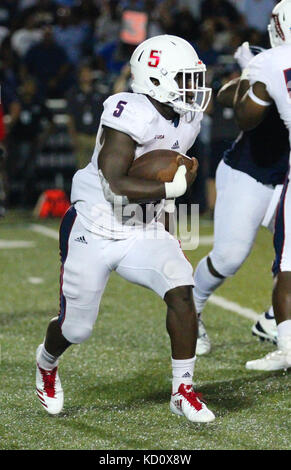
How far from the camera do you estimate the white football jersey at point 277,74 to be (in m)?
4.12

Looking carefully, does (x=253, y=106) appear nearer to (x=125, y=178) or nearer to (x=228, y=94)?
(x=228, y=94)

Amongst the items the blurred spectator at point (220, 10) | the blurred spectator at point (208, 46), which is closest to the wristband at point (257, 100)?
the blurred spectator at point (208, 46)

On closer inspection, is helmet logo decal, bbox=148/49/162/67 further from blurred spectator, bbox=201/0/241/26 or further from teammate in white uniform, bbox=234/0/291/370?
blurred spectator, bbox=201/0/241/26

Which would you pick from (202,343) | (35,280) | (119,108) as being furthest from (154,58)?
(35,280)

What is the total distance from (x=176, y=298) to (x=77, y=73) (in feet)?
22.2

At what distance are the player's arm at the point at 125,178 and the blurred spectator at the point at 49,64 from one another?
6.52 m

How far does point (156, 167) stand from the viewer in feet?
12.2

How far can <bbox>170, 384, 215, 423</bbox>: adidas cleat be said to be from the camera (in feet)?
12.0

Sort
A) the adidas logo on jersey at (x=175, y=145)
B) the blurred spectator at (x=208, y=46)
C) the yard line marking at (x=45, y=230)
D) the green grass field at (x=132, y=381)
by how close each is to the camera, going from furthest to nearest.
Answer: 1. the blurred spectator at (x=208, y=46)
2. the yard line marking at (x=45, y=230)
3. the adidas logo on jersey at (x=175, y=145)
4. the green grass field at (x=132, y=381)

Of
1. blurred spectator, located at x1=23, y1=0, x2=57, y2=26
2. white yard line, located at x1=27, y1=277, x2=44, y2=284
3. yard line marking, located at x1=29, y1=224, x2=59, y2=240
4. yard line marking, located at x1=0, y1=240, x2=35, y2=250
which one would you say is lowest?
yard line marking, located at x1=29, y1=224, x2=59, y2=240

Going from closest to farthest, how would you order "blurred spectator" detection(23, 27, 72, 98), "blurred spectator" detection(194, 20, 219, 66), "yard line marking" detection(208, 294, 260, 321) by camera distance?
Result: "yard line marking" detection(208, 294, 260, 321), "blurred spectator" detection(194, 20, 219, 66), "blurred spectator" detection(23, 27, 72, 98)

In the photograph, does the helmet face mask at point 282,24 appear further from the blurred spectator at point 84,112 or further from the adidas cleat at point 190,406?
the blurred spectator at point 84,112

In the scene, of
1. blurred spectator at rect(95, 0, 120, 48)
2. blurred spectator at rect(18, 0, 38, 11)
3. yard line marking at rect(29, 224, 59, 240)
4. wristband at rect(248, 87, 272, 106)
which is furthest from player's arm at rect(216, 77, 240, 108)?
blurred spectator at rect(18, 0, 38, 11)

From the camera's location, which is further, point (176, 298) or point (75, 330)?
point (75, 330)
